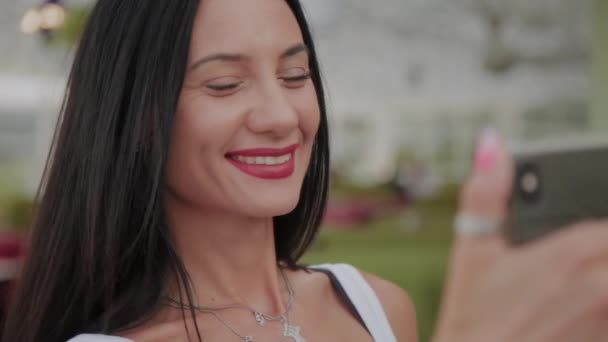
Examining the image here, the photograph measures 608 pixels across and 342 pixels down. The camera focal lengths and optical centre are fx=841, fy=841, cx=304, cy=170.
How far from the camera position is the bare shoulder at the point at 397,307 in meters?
1.26

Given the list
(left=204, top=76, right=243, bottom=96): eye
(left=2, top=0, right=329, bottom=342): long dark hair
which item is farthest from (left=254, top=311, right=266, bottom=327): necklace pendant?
(left=204, top=76, right=243, bottom=96): eye

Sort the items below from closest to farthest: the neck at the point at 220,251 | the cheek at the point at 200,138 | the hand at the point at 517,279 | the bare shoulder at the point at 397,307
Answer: the hand at the point at 517,279 → the cheek at the point at 200,138 → the neck at the point at 220,251 → the bare shoulder at the point at 397,307

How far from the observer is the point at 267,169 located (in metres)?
1.01

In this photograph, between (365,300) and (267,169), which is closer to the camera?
(267,169)

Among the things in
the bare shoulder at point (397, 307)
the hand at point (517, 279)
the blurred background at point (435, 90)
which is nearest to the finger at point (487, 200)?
the hand at point (517, 279)

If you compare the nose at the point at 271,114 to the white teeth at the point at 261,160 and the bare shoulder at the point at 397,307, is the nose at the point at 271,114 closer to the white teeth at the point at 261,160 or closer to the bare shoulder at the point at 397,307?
the white teeth at the point at 261,160

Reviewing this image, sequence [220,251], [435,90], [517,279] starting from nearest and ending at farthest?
1. [517,279]
2. [220,251]
3. [435,90]

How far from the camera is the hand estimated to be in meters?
0.42

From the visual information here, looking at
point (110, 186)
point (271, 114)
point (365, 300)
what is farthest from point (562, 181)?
point (365, 300)

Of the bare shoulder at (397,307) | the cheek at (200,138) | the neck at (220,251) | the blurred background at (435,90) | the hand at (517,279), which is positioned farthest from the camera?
the blurred background at (435,90)

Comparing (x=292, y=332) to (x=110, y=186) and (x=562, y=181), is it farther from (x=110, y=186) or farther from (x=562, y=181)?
(x=562, y=181)

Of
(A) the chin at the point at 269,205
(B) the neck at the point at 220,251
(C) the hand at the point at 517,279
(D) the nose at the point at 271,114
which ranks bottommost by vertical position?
(B) the neck at the point at 220,251

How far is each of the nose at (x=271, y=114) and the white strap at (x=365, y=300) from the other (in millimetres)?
336

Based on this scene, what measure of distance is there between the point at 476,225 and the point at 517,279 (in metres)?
0.04
